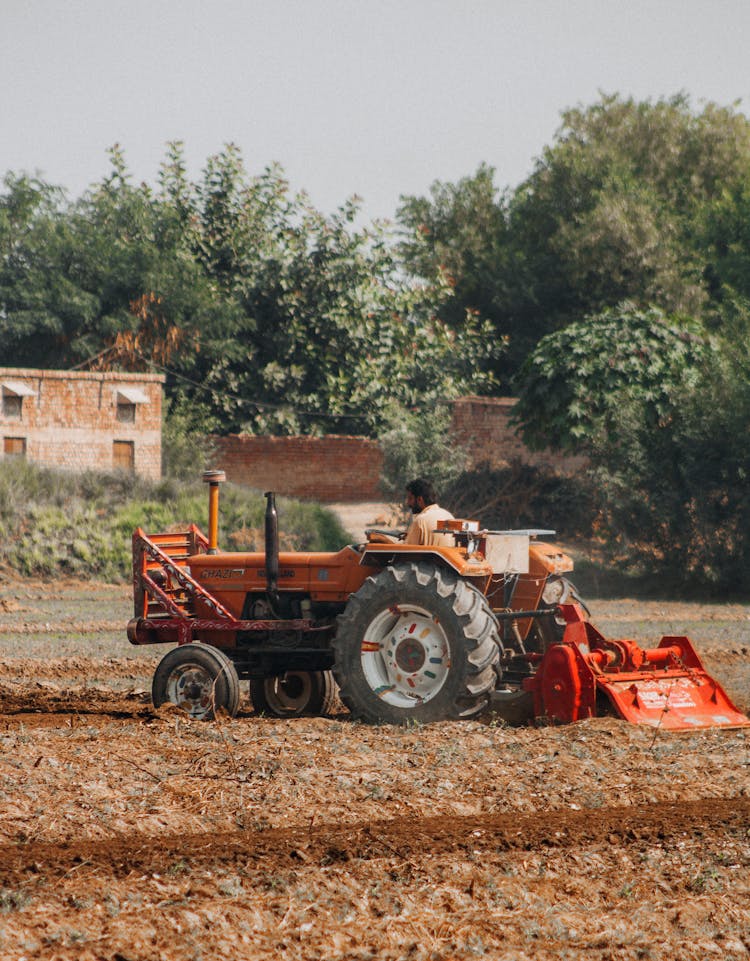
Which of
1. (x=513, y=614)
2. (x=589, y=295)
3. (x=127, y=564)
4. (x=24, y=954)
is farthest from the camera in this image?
(x=589, y=295)

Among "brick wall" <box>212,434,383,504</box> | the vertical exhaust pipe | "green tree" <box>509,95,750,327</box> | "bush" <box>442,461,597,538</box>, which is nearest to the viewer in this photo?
the vertical exhaust pipe

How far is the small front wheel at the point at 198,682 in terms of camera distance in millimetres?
9422

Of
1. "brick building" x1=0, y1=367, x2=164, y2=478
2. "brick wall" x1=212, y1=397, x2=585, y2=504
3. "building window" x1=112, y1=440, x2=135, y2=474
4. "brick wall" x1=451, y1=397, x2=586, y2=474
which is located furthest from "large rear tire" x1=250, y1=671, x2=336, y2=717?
"brick wall" x1=212, y1=397, x2=585, y2=504

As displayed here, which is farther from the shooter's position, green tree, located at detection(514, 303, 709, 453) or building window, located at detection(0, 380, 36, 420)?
building window, located at detection(0, 380, 36, 420)

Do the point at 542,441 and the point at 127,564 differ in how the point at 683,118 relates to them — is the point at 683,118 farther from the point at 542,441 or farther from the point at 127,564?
the point at 127,564

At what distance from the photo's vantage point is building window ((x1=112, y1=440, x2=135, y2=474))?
29.7 metres

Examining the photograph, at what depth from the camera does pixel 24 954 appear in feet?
14.8

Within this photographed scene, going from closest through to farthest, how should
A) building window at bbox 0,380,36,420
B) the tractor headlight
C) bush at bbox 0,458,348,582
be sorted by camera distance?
the tractor headlight, bush at bbox 0,458,348,582, building window at bbox 0,380,36,420

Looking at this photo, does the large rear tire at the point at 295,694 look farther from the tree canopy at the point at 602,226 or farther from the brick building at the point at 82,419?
the tree canopy at the point at 602,226

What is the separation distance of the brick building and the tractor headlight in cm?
1875

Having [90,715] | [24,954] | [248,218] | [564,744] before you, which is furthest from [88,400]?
[24,954]

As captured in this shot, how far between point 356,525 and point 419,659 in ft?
68.4

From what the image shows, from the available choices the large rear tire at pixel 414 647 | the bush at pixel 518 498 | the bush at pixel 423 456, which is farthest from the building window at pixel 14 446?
the large rear tire at pixel 414 647

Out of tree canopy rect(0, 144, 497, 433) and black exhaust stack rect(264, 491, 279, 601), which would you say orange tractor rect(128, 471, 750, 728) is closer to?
black exhaust stack rect(264, 491, 279, 601)
